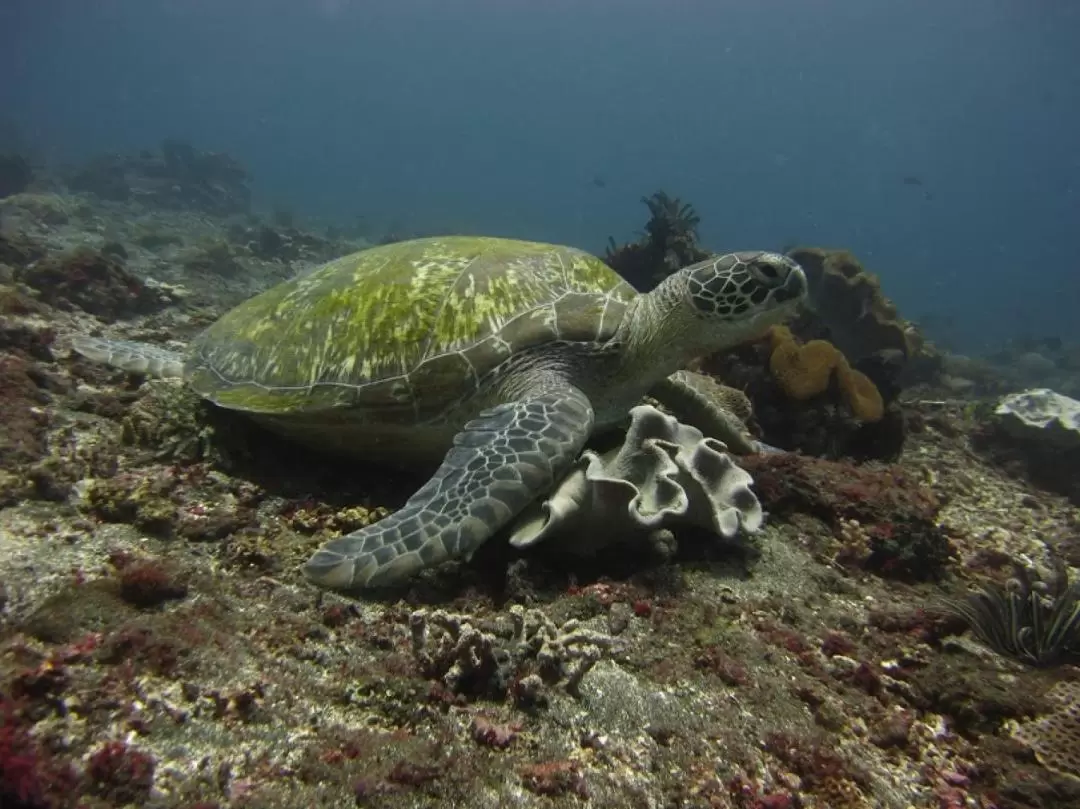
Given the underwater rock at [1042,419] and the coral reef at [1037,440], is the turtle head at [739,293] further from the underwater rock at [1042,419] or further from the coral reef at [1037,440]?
the underwater rock at [1042,419]

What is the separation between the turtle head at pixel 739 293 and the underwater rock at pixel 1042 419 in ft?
20.0

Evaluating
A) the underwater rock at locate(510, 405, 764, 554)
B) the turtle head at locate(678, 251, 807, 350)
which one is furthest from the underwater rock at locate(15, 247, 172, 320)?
the turtle head at locate(678, 251, 807, 350)

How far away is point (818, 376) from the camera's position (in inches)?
261

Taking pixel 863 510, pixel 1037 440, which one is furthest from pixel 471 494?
pixel 1037 440

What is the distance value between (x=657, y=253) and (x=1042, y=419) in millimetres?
6453

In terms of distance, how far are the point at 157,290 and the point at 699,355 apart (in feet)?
30.1

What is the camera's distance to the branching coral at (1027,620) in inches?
122

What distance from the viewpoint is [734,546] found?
12.3ft

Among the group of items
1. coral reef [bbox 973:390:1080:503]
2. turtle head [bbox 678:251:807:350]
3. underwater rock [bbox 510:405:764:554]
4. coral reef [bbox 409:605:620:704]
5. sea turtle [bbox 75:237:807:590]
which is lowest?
coral reef [bbox 973:390:1080:503]

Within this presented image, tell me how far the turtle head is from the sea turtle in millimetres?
11

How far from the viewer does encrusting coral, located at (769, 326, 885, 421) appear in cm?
661

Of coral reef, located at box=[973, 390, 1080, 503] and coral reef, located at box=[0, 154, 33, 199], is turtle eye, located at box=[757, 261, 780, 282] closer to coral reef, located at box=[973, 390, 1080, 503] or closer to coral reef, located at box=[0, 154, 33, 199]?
coral reef, located at box=[973, 390, 1080, 503]

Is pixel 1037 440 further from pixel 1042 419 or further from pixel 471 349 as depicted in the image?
pixel 471 349

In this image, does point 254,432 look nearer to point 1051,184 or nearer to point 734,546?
point 734,546
